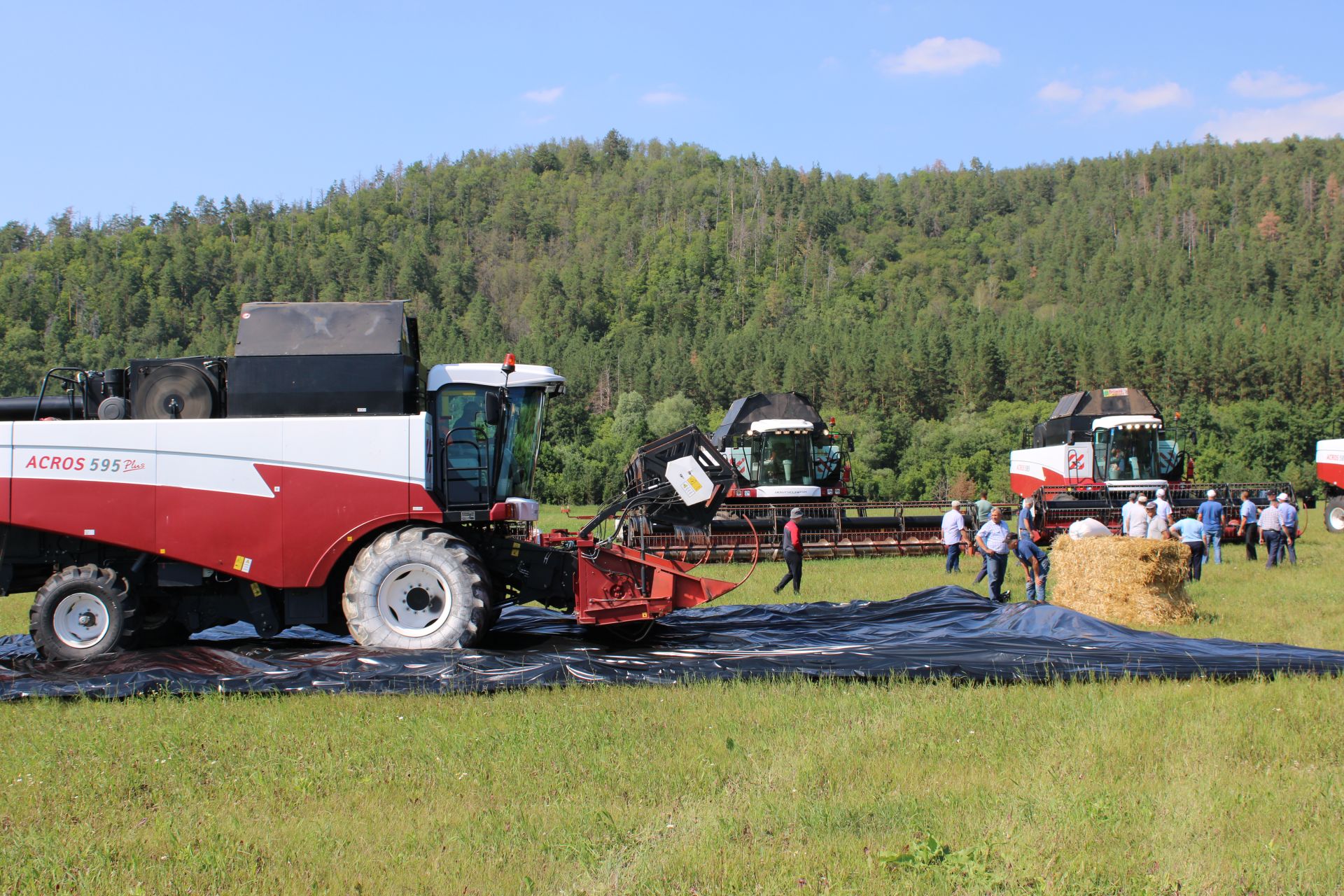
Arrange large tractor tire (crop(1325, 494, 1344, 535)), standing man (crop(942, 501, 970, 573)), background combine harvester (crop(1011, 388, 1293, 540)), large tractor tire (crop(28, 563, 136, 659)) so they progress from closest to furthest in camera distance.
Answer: large tractor tire (crop(28, 563, 136, 659))
standing man (crop(942, 501, 970, 573))
background combine harvester (crop(1011, 388, 1293, 540))
large tractor tire (crop(1325, 494, 1344, 535))

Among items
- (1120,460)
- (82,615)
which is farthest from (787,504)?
(82,615)

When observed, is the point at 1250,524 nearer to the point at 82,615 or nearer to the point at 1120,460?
the point at 1120,460

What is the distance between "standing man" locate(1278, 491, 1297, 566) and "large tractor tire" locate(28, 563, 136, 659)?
18.2m

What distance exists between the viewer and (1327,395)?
87.6 meters

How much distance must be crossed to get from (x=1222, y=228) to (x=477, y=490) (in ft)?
590

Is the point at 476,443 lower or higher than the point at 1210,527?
higher

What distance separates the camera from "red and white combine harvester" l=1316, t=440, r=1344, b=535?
30172 mm

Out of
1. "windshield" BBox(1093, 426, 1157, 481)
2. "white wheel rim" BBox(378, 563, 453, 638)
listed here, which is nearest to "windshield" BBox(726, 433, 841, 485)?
"windshield" BBox(1093, 426, 1157, 481)

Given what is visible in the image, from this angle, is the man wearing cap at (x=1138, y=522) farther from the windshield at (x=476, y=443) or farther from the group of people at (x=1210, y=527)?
the windshield at (x=476, y=443)

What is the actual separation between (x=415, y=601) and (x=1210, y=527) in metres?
15.8

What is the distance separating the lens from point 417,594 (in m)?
9.59

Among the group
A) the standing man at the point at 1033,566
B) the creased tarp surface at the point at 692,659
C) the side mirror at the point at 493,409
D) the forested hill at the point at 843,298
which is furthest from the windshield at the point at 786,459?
the forested hill at the point at 843,298

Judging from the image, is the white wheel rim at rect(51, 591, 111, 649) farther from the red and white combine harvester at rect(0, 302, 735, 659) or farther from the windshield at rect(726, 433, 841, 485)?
the windshield at rect(726, 433, 841, 485)

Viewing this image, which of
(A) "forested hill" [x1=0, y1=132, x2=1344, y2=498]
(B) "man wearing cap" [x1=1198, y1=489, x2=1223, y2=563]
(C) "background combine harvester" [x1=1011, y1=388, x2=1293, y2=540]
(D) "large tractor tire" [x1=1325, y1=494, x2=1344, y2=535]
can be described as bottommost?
(D) "large tractor tire" [x1=1325, y1=494, x2=1344, y2=535]
